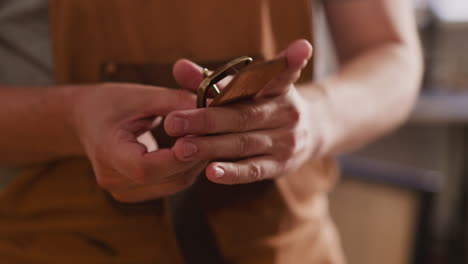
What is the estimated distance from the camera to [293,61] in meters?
0.30

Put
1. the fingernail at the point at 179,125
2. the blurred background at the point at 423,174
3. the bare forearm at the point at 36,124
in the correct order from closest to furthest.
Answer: the fingernail at the point at 179,125 < the bare forearm at the point at 36,124 < the blurred background at the point at 423,174

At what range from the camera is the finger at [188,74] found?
1.17 ft

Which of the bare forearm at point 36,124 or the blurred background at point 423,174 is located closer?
the bare forearm at point 36,124

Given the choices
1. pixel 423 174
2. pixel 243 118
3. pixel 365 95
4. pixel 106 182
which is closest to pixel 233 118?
pixel 243 118

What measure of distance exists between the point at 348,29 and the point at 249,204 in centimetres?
25

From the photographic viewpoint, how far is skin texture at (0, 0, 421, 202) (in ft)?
1.02

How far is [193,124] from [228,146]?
0.03 m

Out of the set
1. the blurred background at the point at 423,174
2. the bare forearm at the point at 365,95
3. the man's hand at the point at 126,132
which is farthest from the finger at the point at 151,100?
the blurred background at the point at 423,174

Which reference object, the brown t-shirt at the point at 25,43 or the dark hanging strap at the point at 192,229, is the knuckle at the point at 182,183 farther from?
the brown t-shirt at the point at 25,43

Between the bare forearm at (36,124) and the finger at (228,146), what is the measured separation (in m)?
0.14

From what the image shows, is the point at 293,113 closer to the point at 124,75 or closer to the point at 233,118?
the point at 233,118

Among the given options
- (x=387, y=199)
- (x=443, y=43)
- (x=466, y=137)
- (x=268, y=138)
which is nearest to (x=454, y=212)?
(x=466, y=137)

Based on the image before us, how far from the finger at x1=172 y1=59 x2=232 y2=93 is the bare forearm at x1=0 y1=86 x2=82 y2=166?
0.10 m

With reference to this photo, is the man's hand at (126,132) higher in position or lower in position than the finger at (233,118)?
lower
